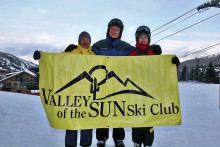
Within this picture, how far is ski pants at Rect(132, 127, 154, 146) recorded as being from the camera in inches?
117

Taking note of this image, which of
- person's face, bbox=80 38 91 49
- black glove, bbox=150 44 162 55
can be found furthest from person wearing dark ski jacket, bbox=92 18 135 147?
black glove, bbox=150 44 162 55

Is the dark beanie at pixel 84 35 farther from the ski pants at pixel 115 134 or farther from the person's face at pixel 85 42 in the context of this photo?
the ski pants at pixel 115 134

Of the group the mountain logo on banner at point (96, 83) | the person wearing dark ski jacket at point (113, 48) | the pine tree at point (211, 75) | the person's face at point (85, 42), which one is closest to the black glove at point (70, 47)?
the person's face at point (85, 42)

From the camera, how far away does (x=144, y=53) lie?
127 inches

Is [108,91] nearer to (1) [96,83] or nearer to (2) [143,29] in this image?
(1) [96,83]

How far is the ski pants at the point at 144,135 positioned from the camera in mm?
2982

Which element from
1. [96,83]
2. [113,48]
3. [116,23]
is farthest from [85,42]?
[96,83]

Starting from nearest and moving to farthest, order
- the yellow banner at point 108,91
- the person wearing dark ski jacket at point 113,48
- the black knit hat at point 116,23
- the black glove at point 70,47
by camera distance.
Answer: the yellow banner at point 108,91 → the black glove at point 70,47 → the person wearing dark ski jacket at point 113,48 → the black knit hat at point 116,23

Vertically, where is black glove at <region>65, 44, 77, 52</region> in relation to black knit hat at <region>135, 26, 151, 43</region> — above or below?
below

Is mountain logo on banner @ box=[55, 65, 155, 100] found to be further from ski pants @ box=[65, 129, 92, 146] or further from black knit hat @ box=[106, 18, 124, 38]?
black knit hat @ box=[106, 18, 124, 38]

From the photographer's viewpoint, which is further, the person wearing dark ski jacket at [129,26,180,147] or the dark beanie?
the dark beanie

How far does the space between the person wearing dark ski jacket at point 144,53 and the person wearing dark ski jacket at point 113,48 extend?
176mm

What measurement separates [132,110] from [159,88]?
1.88ft

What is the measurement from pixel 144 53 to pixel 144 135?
1.40m
